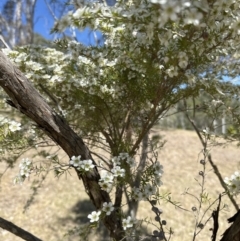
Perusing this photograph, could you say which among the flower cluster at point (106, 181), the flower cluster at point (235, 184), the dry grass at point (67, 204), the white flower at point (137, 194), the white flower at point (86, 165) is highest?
the dry grass at point (67, 204)

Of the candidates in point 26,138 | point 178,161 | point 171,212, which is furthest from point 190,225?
point 26,138

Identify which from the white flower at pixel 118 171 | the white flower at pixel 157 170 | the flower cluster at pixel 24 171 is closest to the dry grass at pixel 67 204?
the white flower at pixel 157 170

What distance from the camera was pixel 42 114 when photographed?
1.79 metres

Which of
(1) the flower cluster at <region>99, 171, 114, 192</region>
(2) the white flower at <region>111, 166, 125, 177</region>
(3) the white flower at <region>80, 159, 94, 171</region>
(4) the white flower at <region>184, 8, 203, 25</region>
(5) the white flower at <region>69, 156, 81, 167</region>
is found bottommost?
(1) the flower cluster at <region>99, 171, 114, 192</region>

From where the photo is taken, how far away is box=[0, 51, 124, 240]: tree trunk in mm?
1671

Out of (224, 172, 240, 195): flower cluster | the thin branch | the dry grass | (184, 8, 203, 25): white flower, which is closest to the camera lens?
(184, 8, 203, 25): white flower

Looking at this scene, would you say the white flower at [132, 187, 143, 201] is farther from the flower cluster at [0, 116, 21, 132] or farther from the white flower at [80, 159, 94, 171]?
the flower cluster at [0, 116, 21, 132]

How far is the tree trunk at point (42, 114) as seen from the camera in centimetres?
167

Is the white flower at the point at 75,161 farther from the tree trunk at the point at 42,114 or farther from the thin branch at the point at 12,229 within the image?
the thin branch at the point at 12,229

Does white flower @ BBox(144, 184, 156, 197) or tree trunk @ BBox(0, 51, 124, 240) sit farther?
white flower @ BBox(144, 184, 156, 197)

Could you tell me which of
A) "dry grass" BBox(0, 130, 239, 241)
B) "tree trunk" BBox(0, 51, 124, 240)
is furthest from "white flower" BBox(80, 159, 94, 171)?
"dry grass" BBox(0, 130, 239, 241)

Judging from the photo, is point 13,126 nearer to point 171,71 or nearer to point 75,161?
point 75,161

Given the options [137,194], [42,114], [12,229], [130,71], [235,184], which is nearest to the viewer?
[235,184]

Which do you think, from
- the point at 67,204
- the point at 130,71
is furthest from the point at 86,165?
the point at 67,204
